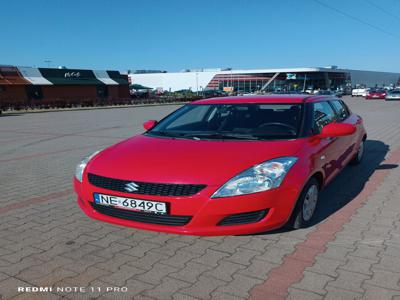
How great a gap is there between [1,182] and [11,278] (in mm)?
3620

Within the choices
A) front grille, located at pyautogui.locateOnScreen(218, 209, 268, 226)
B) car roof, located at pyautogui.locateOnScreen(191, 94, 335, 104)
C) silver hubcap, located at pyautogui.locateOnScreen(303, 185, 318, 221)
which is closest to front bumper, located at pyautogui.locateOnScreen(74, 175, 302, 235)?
front grille, located at pyautogui.locateOnScreen(218, 209, 268, 226)

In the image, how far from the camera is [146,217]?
342cm

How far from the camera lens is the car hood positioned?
3365 mm

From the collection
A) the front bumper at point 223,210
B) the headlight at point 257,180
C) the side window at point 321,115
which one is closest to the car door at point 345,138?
the side window at point 321,115

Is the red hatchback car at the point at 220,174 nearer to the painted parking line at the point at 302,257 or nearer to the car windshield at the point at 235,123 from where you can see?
the car windshield at the point at 235,123

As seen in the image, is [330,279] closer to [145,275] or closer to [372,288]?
[372,288]

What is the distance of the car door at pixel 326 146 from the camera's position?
4285 mm

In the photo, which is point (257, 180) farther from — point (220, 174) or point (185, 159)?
point (185, 159)

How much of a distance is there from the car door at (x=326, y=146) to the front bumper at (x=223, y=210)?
88cm

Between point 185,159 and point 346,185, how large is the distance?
3.07 metres

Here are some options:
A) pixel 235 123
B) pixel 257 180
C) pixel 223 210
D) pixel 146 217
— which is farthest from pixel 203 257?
pixel 235 123

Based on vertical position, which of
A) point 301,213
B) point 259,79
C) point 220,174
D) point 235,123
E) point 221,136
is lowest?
point 301,213

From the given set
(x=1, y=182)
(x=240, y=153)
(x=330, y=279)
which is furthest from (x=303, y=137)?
(x=1, y=182)

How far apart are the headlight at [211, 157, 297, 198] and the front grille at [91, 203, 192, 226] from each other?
0.37m
